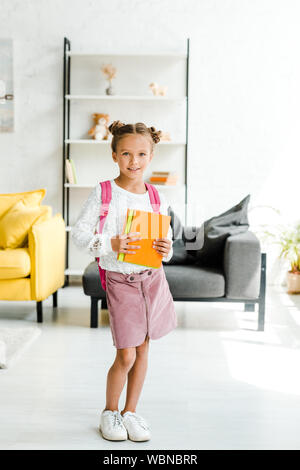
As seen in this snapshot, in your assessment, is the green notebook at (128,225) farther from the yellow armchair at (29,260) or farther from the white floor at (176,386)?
the yellow armchair at (29,260)

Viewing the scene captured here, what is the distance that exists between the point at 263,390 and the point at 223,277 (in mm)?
1043

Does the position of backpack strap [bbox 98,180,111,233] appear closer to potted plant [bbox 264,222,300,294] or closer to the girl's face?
the girl's face

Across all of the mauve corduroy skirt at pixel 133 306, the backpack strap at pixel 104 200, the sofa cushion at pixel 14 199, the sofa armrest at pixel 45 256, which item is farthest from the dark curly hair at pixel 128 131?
the sofa cushion at pixel 14 199

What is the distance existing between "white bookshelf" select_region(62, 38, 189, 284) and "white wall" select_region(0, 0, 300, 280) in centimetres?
9

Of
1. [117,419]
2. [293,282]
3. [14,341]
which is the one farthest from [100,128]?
[117,419]

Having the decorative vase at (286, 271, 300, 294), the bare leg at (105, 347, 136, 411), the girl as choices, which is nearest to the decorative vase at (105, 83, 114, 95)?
the decorative vase at (286, 271, 300, 294)

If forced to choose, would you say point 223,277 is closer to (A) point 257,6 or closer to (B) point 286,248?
(B) point 286,248

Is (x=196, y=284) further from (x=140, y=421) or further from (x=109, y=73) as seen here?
(x=109, y=73)

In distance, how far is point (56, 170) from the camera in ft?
15.8

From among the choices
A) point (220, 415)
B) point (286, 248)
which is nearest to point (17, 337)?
point (220, 415)

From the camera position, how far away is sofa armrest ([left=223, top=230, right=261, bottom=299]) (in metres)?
3.26

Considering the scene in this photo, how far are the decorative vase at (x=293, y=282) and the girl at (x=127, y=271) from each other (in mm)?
2853

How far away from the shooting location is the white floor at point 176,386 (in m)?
1.88

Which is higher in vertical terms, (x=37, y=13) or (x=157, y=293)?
(x=37, y=13)
